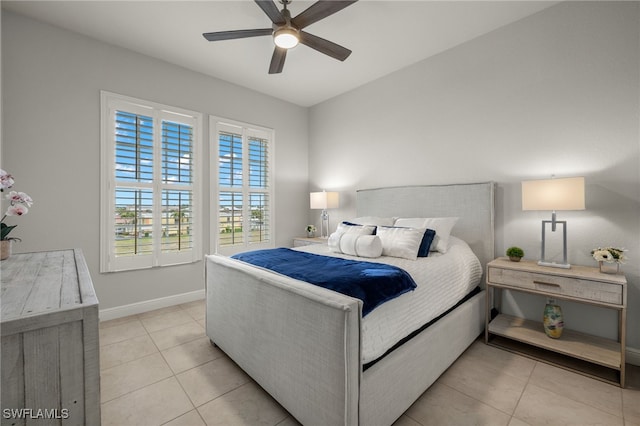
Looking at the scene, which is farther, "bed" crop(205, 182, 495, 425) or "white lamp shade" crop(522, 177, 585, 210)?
"white lamp shade" crop(522, 177, 585, 210)

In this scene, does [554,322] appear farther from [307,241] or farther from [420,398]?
[307,241]

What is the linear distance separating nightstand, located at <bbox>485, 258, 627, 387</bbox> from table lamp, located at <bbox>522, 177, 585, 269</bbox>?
0.67 feet

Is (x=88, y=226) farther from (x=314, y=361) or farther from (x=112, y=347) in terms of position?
(x=314, y=361)

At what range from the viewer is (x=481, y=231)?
2883mm

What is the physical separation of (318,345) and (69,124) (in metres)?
3.32

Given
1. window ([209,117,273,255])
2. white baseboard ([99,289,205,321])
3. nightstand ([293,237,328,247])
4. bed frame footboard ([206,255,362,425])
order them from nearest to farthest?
bed frame footboard ([206,255,362,425]) → white baseboard ([99,289,205,321]) → window ([209,117,273,255]) → nightstand ([293,237,328,247])

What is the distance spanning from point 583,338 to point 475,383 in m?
1.13

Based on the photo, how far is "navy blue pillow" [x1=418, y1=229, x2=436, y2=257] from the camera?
255 centimetres

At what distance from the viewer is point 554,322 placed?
2.23 m

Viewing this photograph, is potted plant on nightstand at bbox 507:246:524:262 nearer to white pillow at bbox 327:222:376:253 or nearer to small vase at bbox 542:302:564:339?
small vase at bbox 542:302:564:339

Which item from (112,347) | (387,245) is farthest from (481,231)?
(112,347)

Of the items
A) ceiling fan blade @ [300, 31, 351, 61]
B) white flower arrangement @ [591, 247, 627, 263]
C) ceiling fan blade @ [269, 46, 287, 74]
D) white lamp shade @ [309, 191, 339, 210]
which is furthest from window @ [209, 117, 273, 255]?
white flower arrangement @ [591, 247, 627, 263]

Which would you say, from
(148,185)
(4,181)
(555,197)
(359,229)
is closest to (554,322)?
(555,197)

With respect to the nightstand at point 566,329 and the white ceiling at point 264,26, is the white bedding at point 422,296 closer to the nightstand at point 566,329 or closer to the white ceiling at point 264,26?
the nightstand at point 566,329
